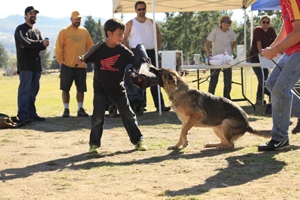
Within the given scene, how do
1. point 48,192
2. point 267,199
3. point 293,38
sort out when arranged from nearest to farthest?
point 267,199 < point 48,192 < point 293,38

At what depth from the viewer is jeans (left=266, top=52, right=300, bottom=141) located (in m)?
6.19

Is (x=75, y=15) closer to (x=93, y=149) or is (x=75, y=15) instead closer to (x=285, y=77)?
(x=93, y=149)

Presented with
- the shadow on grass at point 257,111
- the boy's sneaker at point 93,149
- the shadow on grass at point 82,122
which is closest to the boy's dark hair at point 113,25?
the boy's sneaker at point 93,149

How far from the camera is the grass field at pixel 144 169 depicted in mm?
4699

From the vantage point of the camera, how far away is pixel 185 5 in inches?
608

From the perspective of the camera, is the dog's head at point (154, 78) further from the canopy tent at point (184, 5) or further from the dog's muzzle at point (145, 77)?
the canopy tent at point (184, 5)

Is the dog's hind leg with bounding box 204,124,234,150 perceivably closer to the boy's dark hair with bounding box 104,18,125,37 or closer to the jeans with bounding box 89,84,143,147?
the jeans with bounding box 89,84,143,147

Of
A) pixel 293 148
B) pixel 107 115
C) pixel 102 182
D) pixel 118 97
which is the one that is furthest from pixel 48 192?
pixel 107 115

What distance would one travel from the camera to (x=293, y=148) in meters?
6.78

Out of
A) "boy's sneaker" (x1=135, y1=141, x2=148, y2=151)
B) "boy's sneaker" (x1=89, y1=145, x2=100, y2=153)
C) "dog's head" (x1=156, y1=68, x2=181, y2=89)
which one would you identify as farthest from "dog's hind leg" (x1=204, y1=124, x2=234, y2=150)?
"boy's sneaker" (x1=89, y1=145, x2=100, y2=153)

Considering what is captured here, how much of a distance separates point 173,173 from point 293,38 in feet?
6.86

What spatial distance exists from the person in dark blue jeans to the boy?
371 cm

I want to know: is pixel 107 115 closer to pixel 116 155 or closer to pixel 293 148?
pixel 116 155

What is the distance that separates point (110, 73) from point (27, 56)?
4138mm
